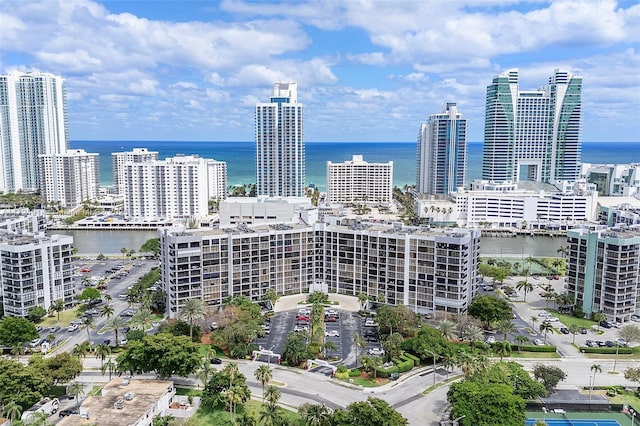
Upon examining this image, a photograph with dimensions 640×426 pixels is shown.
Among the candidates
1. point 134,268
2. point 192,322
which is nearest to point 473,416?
point 192,322

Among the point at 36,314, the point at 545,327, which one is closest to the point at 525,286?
the point at 545,327

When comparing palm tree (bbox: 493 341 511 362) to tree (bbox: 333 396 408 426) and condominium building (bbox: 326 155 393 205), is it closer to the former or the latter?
tree (bbox: 333 396 408 426)

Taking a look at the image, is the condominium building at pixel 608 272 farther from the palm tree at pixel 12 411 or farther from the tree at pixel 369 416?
the palm tree at pixel 12 411

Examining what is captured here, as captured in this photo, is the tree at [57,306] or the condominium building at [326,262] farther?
the tree at [57,306]

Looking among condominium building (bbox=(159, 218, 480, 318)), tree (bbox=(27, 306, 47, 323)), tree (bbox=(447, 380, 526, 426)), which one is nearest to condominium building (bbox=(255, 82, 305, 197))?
condominium building (bbox=(159, 218, 480, 318))

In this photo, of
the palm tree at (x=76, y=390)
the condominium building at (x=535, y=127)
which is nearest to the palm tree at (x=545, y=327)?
the palm tree at (x=76, y=390)
